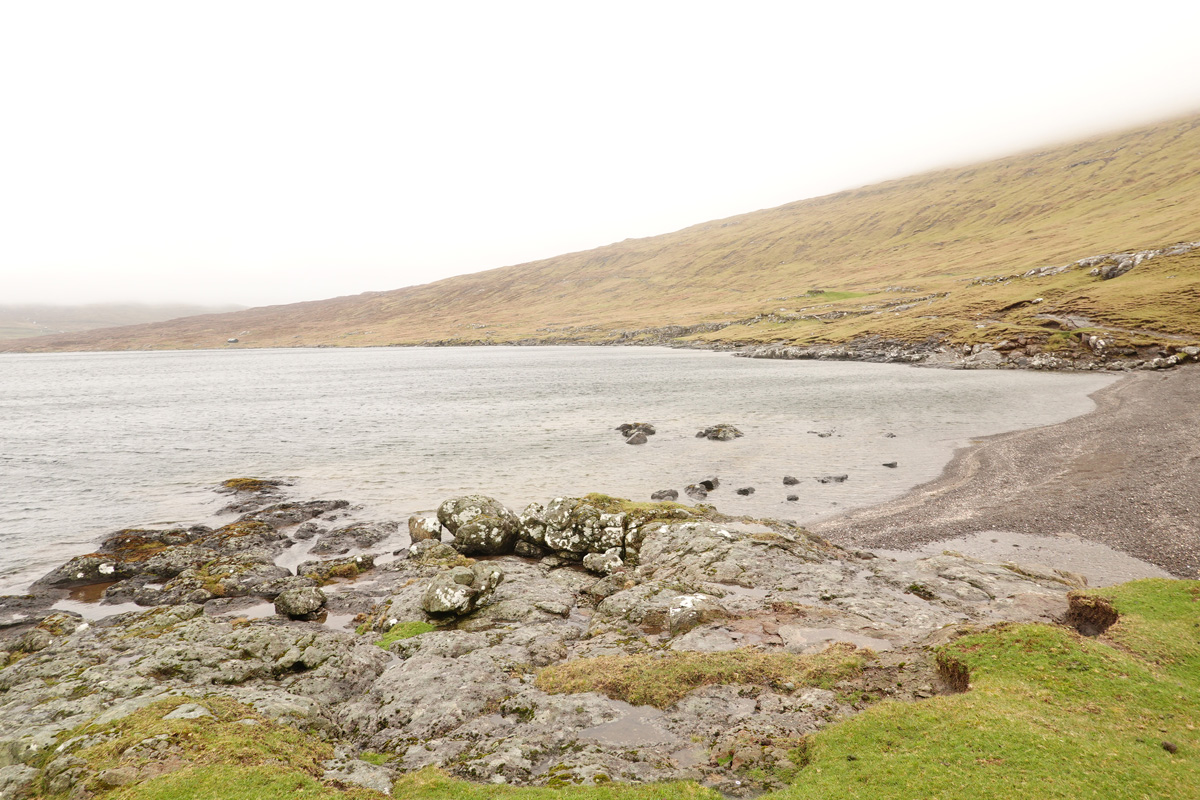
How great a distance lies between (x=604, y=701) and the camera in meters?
15.0

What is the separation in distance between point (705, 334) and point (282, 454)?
151968 millimetres

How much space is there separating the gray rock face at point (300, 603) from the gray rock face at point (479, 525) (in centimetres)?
770

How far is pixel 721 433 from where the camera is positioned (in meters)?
56.0

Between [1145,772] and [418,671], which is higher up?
[1145,772]

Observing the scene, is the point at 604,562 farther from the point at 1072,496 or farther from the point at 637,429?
the point at 637,429

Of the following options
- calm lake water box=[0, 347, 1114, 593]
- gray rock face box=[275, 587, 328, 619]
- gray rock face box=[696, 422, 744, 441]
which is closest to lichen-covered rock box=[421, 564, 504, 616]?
gray rock face box=[275, 587, 328, 619]

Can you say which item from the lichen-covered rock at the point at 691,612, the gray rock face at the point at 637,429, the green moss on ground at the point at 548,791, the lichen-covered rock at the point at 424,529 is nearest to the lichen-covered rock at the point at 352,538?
the lichen-covered rock at the point at 424,529

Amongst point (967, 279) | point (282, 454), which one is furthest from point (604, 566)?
point (967, 279)

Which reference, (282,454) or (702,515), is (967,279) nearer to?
(702,515)

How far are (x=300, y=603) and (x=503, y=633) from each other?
10.2 meters

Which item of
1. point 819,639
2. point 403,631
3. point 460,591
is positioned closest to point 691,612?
point 819,639

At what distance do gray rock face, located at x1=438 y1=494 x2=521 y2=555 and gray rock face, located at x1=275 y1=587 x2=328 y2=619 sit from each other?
7696mm

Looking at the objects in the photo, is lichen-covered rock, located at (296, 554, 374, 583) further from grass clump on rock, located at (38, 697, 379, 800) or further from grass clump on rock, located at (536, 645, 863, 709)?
grass clump on rock, located at (536, 645, 863, 709)

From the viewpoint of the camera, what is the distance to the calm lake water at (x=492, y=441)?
1543 inches
